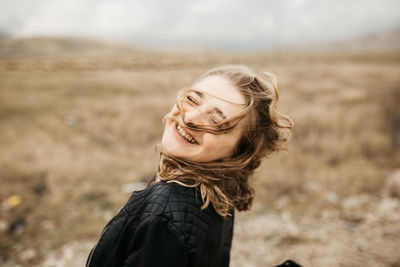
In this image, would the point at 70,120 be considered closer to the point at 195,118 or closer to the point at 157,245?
the point at 195,118

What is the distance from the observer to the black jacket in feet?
2.91

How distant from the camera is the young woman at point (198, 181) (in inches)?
36.3

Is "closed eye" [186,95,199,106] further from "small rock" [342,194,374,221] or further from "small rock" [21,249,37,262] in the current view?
"small rock" [342,194,374,221]

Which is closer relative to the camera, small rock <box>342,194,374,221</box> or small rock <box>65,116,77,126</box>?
small rock <box>342,194,374,221</box>

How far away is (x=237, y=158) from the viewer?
131 centimetres

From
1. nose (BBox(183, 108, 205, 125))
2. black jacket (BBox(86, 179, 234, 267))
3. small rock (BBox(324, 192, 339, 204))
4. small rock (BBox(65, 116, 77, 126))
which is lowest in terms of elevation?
small rock (BBox(324, 192, 339, 204))

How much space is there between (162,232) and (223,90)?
74cm

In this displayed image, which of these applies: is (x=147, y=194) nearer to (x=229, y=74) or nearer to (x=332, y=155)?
(x=229, y=74)

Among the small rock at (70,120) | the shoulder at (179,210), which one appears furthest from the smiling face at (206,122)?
the small rock at (70,120)

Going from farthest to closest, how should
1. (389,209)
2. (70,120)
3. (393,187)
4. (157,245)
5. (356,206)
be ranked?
(70,120)
(393,187)
(356,206)
(389,209)
(157,245)

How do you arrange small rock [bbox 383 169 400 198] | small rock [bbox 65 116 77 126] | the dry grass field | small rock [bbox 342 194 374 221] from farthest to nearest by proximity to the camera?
small rock [bbox 65 116 77 126] < small rock [bbox 383 169 400 198] < small rock [bbox 342 194 374 221] < the dry grass field

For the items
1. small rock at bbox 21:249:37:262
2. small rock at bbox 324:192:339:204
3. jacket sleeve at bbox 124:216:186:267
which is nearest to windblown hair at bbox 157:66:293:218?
jacket sleeve at bbox 124:216:186:267

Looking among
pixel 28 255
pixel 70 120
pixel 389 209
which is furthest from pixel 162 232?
pixel 70 120

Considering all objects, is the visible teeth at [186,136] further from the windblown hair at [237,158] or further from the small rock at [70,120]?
Result: the small rock at [70,120]
